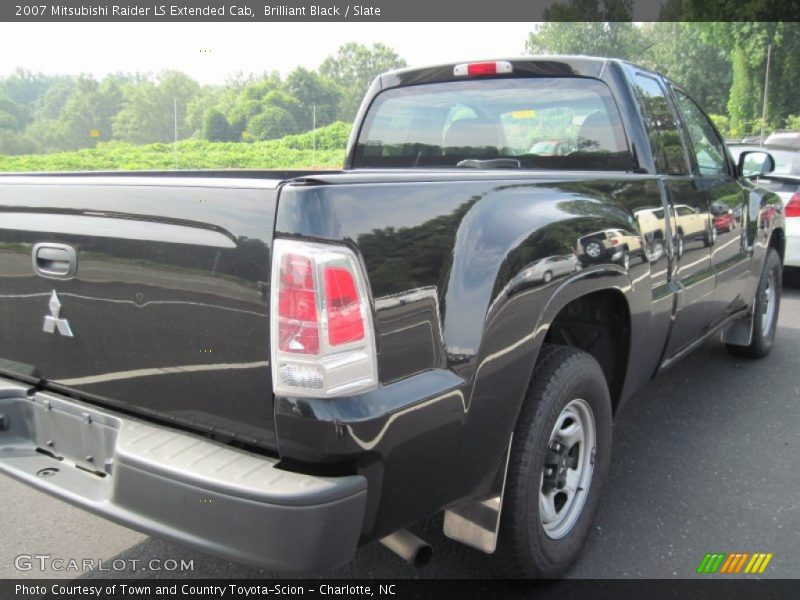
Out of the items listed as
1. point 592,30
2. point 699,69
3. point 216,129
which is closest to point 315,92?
point 216,129

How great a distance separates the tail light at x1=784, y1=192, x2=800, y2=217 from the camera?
23.5ft

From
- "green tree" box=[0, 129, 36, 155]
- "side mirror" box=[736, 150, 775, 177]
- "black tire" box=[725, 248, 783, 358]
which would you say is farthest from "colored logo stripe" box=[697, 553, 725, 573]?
"green tree" box=[0, 129, 36, 155]

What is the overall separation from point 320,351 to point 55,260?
3.24 ft

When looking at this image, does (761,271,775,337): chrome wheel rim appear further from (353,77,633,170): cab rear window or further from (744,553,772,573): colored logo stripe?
(744,553,772,573): colored logo stripe

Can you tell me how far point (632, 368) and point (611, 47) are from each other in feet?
279

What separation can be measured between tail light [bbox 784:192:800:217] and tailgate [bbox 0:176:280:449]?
7128mm

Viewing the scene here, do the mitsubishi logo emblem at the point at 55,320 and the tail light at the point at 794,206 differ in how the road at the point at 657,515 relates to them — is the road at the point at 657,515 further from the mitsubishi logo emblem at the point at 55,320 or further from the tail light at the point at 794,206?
the tail light at the point at 794,206

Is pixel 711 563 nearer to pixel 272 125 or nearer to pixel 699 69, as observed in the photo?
pixel 272 125

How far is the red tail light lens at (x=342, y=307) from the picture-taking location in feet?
5.15

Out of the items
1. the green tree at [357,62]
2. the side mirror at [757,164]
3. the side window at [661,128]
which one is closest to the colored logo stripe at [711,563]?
the side window at [661,128]

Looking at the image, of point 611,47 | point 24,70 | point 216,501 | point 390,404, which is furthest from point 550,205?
point 24,70

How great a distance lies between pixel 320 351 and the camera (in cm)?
157

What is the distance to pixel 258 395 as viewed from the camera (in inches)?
A: 65.2

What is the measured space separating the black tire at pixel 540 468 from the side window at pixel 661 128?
133cm
